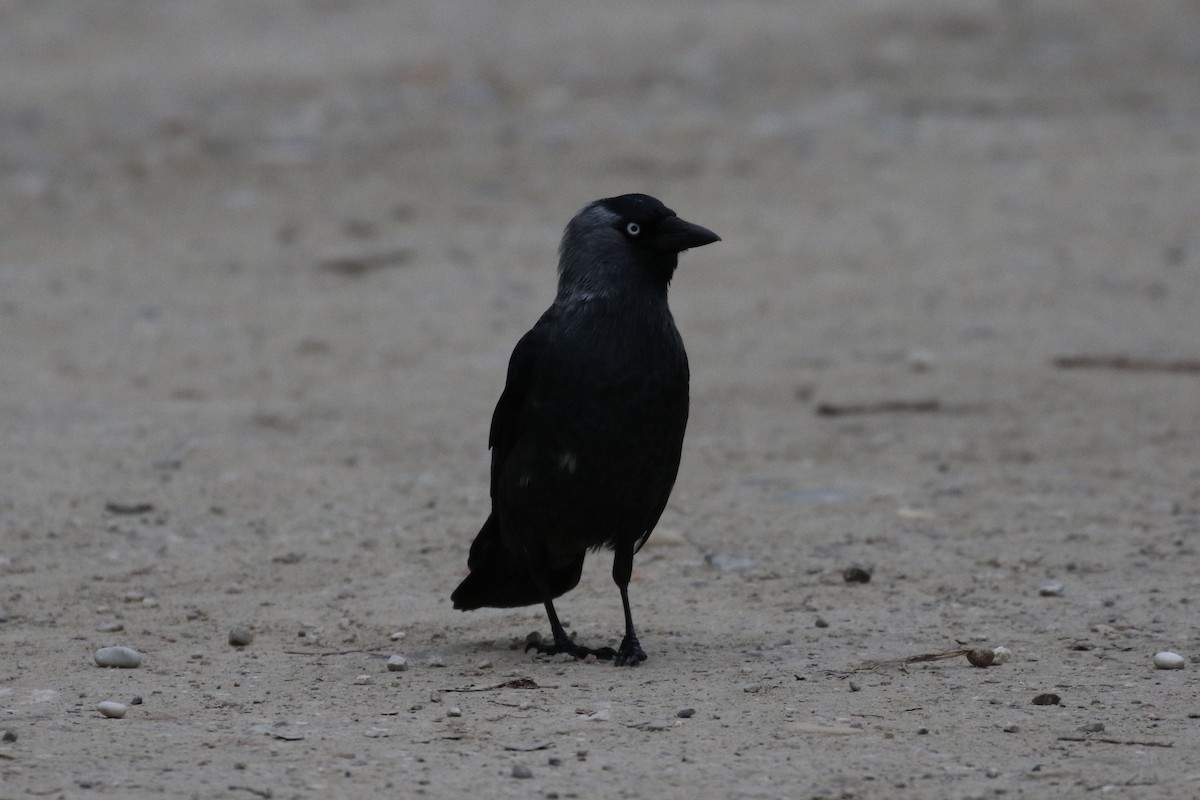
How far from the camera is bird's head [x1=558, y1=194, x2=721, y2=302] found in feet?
16.8

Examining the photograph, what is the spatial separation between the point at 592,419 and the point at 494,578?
Answer: 2.18 feet

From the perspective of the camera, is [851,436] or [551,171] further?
[551,171]

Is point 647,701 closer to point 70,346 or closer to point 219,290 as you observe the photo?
point 70,346

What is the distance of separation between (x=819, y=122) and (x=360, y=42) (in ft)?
13.2

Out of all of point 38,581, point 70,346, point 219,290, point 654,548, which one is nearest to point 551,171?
point 219,290

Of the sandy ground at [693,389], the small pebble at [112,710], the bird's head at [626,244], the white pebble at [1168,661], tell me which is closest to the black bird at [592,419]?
the bird's head at [626,244]

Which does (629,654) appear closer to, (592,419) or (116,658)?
(592,419)

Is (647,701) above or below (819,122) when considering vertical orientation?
below

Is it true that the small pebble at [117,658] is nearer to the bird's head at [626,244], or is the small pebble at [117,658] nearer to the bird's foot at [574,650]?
the bird's foot at [574,650]

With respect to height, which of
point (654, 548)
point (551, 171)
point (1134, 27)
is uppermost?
point (1134, 27)

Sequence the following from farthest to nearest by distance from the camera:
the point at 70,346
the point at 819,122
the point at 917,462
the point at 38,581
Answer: the point at 819,122, the point at 70,346, the point at 917,462, the point at 38,581

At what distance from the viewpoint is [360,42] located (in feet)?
48.4

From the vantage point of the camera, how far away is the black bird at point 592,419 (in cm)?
493

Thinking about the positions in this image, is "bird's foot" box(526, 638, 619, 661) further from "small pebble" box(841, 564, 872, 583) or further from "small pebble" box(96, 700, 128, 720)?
"small pebble" box(96, 700, 128, 720)
